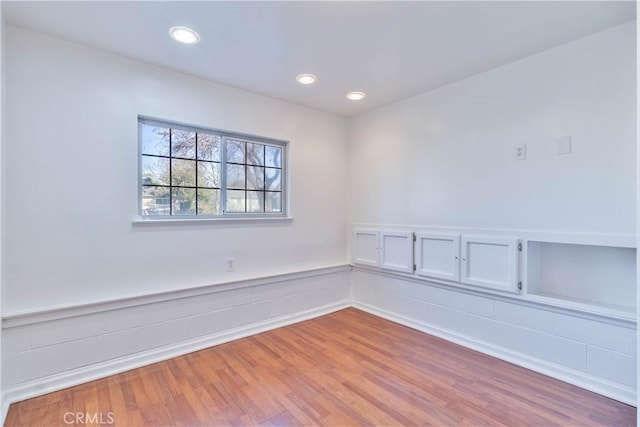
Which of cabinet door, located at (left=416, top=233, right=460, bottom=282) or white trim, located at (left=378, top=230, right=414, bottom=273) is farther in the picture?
white trim, located at (left=378, top=230, right=414, bottom=273)

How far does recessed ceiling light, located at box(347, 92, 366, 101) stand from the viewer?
311 centimetres

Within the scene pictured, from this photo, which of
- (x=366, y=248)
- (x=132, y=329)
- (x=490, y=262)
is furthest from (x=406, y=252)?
(x=132, y=329)

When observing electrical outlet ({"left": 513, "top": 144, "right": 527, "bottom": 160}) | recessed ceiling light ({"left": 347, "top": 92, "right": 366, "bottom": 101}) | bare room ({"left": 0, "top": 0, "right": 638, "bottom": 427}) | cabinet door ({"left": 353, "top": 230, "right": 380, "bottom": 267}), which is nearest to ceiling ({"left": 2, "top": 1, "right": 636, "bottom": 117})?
bare room ({"left": 0, "top": 0, "right": 638, "bottom": 427})

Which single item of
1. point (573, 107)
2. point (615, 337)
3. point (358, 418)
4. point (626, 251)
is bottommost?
point (358, 418)

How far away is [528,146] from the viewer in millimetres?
2439

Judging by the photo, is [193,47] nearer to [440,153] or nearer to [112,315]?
[112,315]

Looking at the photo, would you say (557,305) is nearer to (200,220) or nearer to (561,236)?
(561,236)

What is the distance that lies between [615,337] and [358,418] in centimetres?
176

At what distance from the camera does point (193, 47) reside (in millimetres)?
2248

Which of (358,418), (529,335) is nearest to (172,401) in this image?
(358,418)

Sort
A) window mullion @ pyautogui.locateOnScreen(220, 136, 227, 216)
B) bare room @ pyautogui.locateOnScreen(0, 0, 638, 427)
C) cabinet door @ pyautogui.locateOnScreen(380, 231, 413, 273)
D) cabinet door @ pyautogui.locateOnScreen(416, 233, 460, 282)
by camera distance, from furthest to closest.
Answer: cabinet door @ pyautogui.locateOnScreen(380, 231, 413, 273) < window mullion @ pyautogui.locateOnScreen(220, 136, 227, 216) < cabinet door @ pyautogui.locateOnScreen(416, 233, 460, 282) < bare room @ pyautogui.locateOnScreen(0, 0, 638, 427)

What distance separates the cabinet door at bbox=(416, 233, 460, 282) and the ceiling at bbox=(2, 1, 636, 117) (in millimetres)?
1452

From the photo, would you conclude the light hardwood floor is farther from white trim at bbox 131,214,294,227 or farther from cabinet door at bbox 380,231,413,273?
white trim at bbox 131,214,294,227

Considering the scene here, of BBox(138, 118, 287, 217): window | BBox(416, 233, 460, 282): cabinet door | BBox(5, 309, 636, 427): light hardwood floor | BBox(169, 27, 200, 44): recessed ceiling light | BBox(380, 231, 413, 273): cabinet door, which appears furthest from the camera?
BBox(380, 231, 413, 273): cabinet door
